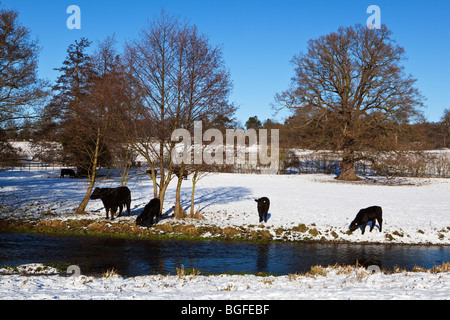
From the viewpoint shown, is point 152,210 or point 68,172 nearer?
point 152,210

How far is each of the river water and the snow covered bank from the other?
1833 mm

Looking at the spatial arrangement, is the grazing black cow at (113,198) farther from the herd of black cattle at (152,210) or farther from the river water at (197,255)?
the river water at (197,255)

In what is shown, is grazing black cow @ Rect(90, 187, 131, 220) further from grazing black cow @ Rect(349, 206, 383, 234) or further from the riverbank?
grazing black cow @ Rect(349, 206, 383, 234)

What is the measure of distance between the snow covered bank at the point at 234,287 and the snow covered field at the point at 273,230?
19mm

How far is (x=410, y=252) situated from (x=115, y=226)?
42.1ft

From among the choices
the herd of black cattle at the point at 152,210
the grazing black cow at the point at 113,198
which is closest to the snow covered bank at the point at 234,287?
the herd of black cattle at the point at 152,210

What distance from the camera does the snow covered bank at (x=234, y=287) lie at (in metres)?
7.53

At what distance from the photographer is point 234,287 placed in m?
8.48

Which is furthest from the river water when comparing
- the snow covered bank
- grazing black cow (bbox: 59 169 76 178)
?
grazing black cow (bbox: 59 169 76 178)

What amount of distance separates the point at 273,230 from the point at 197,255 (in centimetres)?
513

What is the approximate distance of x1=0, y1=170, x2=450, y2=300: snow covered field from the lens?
786cm

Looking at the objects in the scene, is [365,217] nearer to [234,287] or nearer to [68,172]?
[234,287]

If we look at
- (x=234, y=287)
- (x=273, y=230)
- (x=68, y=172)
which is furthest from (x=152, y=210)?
(x=68, y=172)
